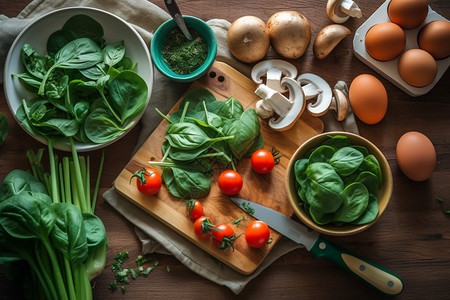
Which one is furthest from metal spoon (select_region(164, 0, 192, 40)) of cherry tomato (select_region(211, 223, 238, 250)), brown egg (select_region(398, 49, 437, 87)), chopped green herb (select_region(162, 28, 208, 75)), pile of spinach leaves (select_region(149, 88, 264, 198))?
brown egg (select_region(398, 49, 437, 87))

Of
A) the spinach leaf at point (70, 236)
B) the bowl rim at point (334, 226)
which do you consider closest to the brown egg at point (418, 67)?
the bowl rim at point (334, 226)

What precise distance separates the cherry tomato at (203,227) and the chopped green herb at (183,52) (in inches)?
20.6

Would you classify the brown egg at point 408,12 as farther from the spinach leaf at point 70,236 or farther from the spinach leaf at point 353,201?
the spinach leaf at point 70,236

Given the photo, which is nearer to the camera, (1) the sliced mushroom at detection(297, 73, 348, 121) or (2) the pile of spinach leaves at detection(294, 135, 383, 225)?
(2) the pile of spinach leaves at detection(294, 135, 383, 225)

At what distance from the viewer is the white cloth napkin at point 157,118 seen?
54.4 inches

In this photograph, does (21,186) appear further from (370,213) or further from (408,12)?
(408,12)

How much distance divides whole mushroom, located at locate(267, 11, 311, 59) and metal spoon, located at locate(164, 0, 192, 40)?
30 cm

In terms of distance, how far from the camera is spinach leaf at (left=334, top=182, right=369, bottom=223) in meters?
1.24

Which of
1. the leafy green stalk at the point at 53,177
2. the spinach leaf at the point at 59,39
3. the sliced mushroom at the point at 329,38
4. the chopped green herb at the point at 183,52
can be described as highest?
the spinach leaf at the point at 59,39

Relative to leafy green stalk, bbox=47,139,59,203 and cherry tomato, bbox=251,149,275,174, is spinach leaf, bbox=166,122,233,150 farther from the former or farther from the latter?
leafy green stalk, bbox=47,139,59,203

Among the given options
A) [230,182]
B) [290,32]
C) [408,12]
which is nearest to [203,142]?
[230,182]

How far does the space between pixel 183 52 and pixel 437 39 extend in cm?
91

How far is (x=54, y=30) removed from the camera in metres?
1.44

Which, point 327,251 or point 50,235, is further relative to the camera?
point 327,251
